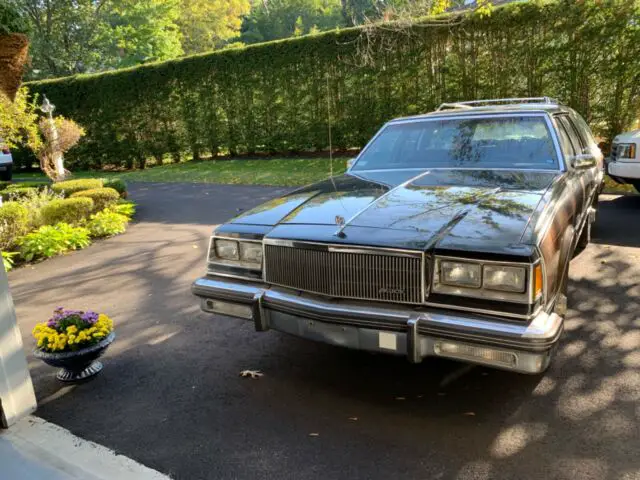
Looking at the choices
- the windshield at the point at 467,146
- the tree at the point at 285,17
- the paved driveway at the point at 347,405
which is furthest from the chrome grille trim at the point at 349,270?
the tree at the point at 285,17

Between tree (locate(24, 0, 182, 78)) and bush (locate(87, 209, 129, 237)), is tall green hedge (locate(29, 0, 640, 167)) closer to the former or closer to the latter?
bush (locate(87, 209, 129, 237))

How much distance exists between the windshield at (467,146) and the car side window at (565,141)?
0.39ft

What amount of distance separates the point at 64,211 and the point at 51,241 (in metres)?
1.13

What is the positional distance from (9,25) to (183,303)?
3.41 m

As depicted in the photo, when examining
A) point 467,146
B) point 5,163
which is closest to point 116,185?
point 5,163

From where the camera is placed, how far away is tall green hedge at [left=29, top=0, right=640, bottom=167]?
36.6 feet

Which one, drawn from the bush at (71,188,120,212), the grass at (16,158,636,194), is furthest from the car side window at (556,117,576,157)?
the bush at (71,188,120,212)

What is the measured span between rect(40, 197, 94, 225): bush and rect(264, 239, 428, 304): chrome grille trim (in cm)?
652

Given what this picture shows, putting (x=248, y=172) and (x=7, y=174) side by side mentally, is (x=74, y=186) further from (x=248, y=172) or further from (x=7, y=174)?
(x=7, y=174)

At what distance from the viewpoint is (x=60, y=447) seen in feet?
9.28

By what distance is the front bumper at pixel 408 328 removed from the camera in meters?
2.52

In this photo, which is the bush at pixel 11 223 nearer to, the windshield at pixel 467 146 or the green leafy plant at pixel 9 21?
the green leafy plant at pixel 9 21

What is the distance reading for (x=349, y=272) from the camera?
9.60 feet

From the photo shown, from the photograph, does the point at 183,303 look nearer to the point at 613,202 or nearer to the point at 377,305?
the point at 377,305
